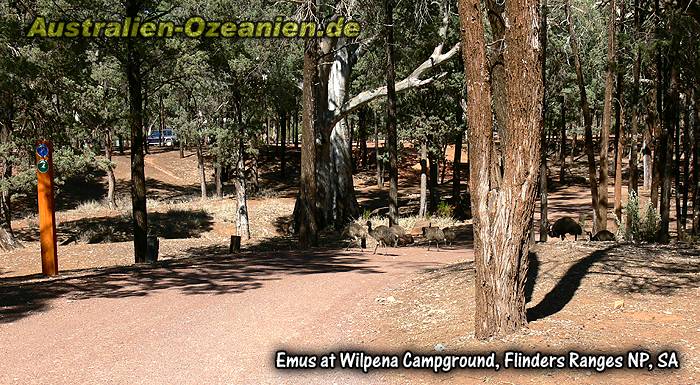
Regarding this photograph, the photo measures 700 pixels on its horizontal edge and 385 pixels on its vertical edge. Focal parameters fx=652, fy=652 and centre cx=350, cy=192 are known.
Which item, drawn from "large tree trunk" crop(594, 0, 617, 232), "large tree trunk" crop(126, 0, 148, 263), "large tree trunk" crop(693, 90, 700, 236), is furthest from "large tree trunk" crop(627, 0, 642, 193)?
"large tree trunk" crop(126, 0, 148, 263)

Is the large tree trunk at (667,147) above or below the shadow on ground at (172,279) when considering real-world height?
above

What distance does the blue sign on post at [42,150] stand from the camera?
43.1 ft

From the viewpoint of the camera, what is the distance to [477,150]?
24.0 feet

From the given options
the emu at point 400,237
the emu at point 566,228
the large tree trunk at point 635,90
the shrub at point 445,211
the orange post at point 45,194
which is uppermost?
the large tree trunk at point 635,90

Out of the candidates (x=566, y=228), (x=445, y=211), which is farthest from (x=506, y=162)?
(x=445, y=211)

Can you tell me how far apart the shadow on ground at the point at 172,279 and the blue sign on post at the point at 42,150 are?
8.32 feet

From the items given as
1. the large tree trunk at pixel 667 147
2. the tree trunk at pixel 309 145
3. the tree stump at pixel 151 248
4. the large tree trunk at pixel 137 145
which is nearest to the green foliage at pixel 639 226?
the large tree trunk at pixel 667 147

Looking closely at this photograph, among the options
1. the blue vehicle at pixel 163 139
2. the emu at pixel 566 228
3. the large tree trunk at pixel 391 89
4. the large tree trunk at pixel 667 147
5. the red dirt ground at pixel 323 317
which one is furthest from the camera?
the blue vehicle at pixel 163 139

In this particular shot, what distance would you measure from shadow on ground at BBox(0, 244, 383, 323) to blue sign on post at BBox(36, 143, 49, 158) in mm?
2536

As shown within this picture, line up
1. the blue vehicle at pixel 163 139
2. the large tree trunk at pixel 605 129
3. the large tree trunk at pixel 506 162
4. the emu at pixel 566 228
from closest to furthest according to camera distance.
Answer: the large tree trunk at pixel 506 162, the large tree trunk at pixel 605 129, the emu at pixel 566 228, the blue vehicle at pixel 163 139

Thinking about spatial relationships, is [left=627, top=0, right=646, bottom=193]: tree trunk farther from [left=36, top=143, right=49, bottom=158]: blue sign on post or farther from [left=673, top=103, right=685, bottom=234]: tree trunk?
[left=36, top=143, right=49, bottom=158]: blue sign on post

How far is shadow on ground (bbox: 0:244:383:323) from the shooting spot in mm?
11078

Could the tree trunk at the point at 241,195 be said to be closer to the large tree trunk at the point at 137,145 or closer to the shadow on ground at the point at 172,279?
the large tree trunk at the point at 137,145

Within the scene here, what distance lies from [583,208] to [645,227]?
22163 millimetres
